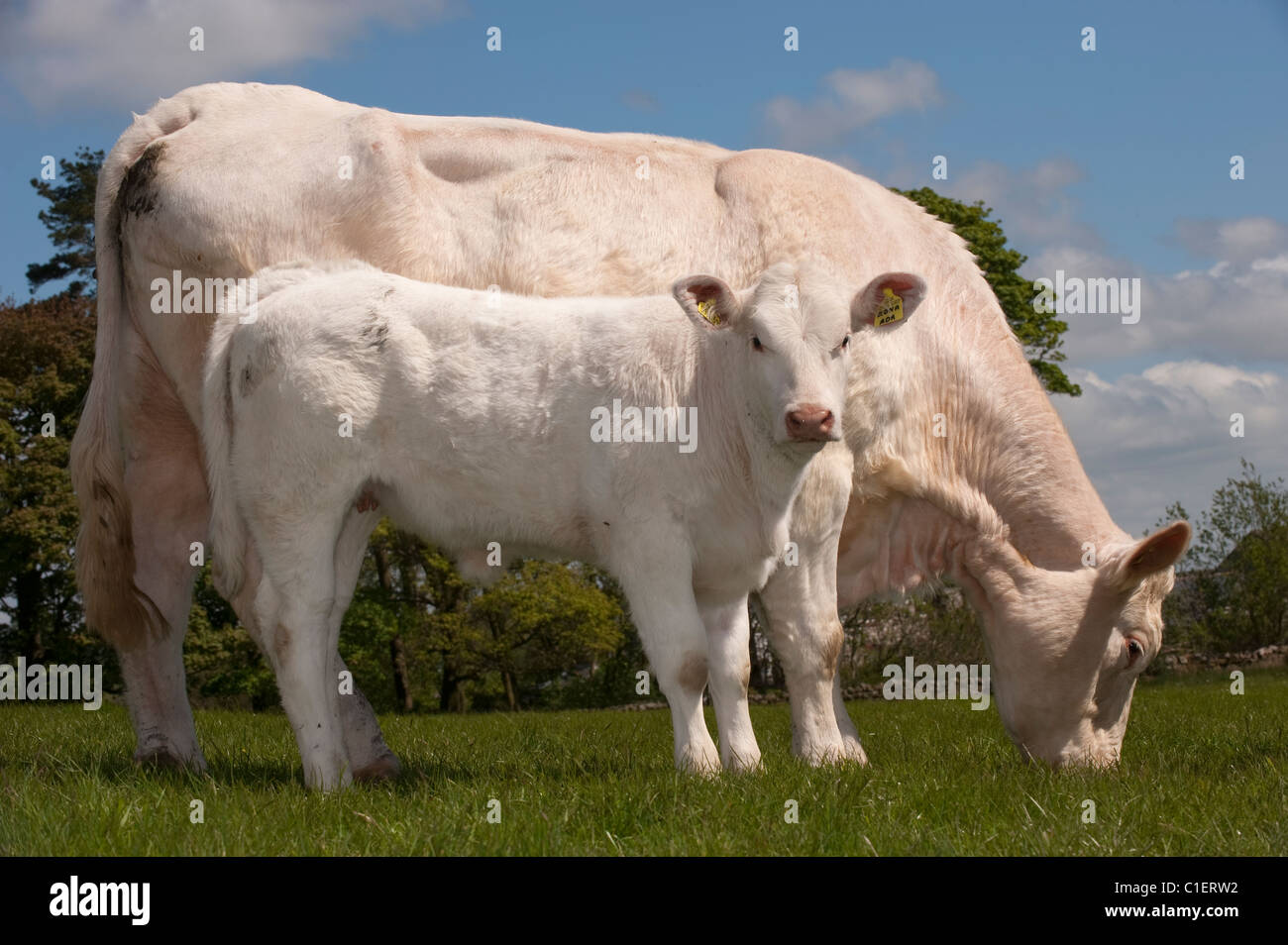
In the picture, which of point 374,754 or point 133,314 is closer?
point 374,754

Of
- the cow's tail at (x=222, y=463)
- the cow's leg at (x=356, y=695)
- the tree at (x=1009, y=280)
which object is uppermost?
the tree at (x=1009, y=280)

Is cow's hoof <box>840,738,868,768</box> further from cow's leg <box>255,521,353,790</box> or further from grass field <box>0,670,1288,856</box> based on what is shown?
cow's leg <box>255,521,353,790</box>

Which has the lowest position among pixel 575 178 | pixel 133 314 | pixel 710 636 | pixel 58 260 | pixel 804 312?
pixel 710 636

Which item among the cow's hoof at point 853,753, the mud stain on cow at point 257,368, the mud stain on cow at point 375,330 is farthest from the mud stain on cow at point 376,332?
the cow's hoof at point 853,753

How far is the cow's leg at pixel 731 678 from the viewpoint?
5801 mm

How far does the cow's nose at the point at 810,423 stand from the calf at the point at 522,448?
336 millimetres

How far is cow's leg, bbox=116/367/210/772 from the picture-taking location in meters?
7.18

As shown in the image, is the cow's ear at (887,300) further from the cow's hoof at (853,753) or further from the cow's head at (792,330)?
the cow's hoof at (853,753)

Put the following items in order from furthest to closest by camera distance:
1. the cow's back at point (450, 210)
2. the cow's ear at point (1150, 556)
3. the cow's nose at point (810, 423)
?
the cow's back at point (450, 210) < the cow's ear at point (1150, 556) < the cow's nose at point (810, 423)

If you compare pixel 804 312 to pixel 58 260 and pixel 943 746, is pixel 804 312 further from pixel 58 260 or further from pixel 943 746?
pixel 58 260

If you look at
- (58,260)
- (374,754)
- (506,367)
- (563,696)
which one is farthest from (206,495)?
(58,260)

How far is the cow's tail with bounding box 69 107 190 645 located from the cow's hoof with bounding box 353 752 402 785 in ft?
5.32

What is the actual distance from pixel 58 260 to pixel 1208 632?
33293 millimetres
